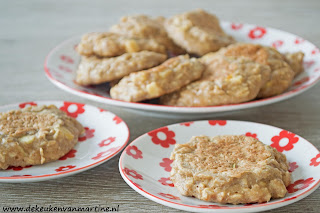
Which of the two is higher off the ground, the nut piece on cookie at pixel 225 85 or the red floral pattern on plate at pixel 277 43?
the nut piece on cookie at pixel 225 85

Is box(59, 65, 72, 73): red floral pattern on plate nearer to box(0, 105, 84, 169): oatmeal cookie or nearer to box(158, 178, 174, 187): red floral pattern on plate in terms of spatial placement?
box(0, 105, 84, 169): oatmeal cookie

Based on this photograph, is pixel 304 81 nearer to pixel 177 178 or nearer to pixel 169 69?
→ pixel 169 69

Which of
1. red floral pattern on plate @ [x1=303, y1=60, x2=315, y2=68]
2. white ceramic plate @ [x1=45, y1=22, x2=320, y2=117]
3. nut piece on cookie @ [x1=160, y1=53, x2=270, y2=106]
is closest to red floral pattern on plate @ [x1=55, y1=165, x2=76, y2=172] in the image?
white ceramic plate @ [x1=45, y1=22, x2=320, y2=117]

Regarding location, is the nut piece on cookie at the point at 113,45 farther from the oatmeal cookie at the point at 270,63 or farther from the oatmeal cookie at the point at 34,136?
the oatmeal cookie at the point at 34,136

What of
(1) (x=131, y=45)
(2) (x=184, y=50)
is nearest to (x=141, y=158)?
(1) (x=131, y=45)

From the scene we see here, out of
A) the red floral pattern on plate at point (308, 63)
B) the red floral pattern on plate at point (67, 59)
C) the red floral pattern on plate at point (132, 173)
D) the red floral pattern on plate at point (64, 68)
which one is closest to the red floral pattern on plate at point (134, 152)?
the red floral pattern on plate at point (132, 173)

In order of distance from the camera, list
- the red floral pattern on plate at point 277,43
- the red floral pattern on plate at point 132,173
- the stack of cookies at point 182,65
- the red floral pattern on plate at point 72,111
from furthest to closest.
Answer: the red floral pattern on plate at point 277,43 → the red floral pattern on plate at point 72,111 → the stack of cookies at point 182,65 → the red floral pattern on plate at point 132,173

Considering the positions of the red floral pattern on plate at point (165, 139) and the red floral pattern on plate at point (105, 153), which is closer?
the red floral pattern on plate at point (105, 153)
